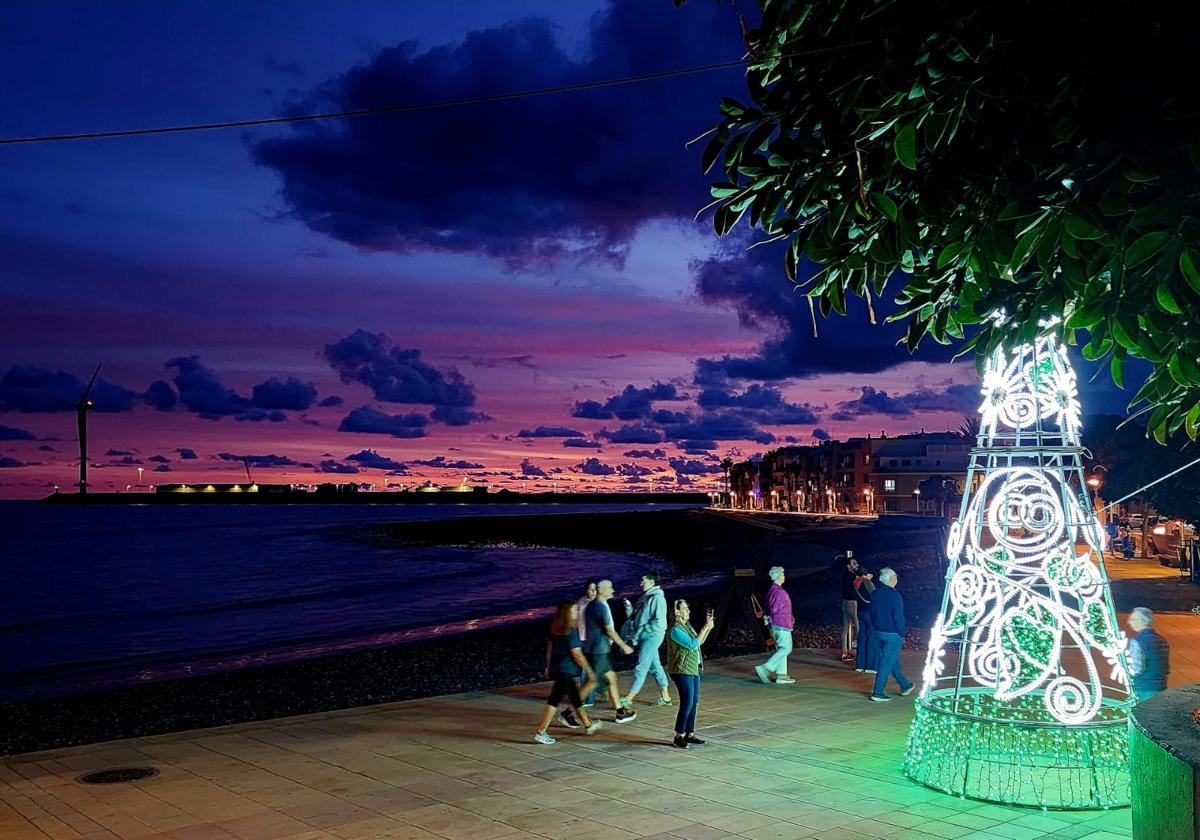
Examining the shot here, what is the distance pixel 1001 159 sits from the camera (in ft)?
15.1

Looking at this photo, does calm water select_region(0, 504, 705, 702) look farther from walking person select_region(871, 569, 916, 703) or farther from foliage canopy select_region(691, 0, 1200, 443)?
foliage canopy select_region(691, 0, 1200, 443)

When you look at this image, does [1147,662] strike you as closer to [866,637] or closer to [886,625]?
[886,625]

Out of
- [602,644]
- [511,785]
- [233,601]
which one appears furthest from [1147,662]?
[233,601]

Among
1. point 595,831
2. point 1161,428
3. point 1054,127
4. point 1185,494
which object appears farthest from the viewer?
point 1185,494

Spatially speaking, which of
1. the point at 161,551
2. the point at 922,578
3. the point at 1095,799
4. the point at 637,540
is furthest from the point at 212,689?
the point at 637,540

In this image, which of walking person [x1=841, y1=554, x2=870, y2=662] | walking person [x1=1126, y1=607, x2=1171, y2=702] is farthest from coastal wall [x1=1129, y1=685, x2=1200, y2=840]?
walking person [x1=841, y1=554, x2=870, y2=662]

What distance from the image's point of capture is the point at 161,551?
Result: 85.8m

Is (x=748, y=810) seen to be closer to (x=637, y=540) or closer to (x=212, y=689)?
(x=212, y=689)

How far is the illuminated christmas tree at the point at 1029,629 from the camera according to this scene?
939cm

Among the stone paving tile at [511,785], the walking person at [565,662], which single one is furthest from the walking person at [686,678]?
the walking person at [565,662]

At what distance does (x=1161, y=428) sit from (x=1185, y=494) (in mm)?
35410

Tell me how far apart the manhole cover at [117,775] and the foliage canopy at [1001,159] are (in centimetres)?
846

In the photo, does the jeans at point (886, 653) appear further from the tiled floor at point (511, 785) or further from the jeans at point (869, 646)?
the tiled floor at point (511, 785)

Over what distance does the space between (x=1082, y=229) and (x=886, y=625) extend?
10.3 m
